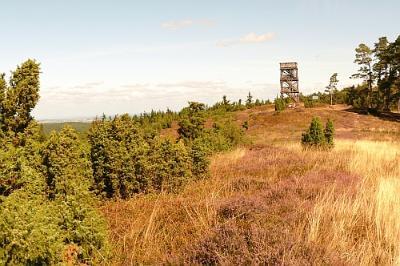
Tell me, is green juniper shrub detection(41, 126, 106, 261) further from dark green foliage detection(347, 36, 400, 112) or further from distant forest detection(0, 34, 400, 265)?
dark green foliage detection(347, 36, 400, 112)

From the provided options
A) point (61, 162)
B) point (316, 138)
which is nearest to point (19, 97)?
point (61, 162)

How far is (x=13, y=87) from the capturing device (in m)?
6.28

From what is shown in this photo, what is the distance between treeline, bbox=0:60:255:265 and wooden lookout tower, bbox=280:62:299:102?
152ft

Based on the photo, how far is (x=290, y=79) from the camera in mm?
55750

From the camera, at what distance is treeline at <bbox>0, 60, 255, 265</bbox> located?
351 centimetres

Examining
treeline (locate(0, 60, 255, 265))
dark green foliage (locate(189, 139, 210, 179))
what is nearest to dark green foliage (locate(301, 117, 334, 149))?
dark green foliage (locate(189, 139, 210, 179))

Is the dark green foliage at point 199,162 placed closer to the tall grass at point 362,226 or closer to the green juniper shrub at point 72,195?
the green juniper shrub at point 72,195

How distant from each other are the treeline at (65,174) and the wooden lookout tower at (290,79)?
152ft

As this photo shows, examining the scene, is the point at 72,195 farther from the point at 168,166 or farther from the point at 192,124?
the point at 192,124

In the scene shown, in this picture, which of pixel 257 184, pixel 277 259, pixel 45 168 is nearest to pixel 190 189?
pixel 257 184

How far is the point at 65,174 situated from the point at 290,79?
171 feet

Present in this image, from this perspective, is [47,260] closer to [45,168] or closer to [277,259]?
Answer: [277,259]

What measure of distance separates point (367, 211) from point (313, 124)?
13.6m

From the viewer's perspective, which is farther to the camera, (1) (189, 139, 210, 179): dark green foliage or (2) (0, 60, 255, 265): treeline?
(1) (189, 139, 210, 179): dark green foliage
